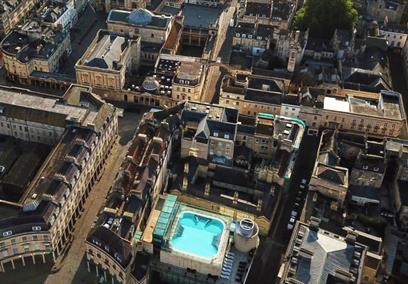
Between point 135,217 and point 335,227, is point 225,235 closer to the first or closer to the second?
point 135,217

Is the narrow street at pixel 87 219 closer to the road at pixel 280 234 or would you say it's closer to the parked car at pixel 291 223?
the road at pixel 280 234

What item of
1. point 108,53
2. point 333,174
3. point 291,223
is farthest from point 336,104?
point 108,53

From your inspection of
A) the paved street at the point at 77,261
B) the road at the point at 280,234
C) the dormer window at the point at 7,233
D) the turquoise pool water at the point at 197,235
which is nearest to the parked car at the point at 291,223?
the road at the point at 280,234

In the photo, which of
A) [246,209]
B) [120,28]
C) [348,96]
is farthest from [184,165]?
[120,28]

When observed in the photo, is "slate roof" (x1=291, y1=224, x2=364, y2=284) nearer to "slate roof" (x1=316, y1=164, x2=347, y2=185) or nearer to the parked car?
the parked car

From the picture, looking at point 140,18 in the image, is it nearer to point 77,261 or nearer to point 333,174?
point 333,174

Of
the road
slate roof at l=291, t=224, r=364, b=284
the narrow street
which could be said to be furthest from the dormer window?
slate roof at l=291, t=224, r=364, b=284
